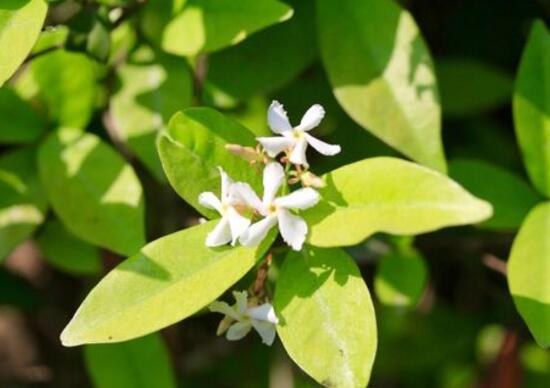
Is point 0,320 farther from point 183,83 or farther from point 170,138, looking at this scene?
point 170,138

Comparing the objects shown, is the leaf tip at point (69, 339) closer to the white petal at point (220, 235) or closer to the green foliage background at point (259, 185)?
the green foliage background at point (259, 185)

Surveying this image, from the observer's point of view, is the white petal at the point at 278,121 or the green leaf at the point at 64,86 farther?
the green leaf at the point at 64,86

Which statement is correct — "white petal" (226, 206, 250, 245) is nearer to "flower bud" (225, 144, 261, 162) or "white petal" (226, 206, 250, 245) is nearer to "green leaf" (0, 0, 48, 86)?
"flower bud" (225, 144, 261, 162)

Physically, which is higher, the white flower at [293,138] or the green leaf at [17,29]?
the green leaf at [17,29]

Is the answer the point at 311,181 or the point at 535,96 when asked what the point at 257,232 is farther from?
the point at 535,96

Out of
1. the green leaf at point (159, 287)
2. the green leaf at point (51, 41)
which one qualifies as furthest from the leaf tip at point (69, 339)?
the green leaf at point (51, 41)

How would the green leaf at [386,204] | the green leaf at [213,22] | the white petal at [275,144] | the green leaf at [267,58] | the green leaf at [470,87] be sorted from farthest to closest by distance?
the green leaf at [470,87], the green leaf at [267,58], the green leaf at [213,22], the white petal at [275,144], the green leaf at [386,204]

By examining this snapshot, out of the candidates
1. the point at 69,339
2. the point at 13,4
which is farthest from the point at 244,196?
the point at 13,4
